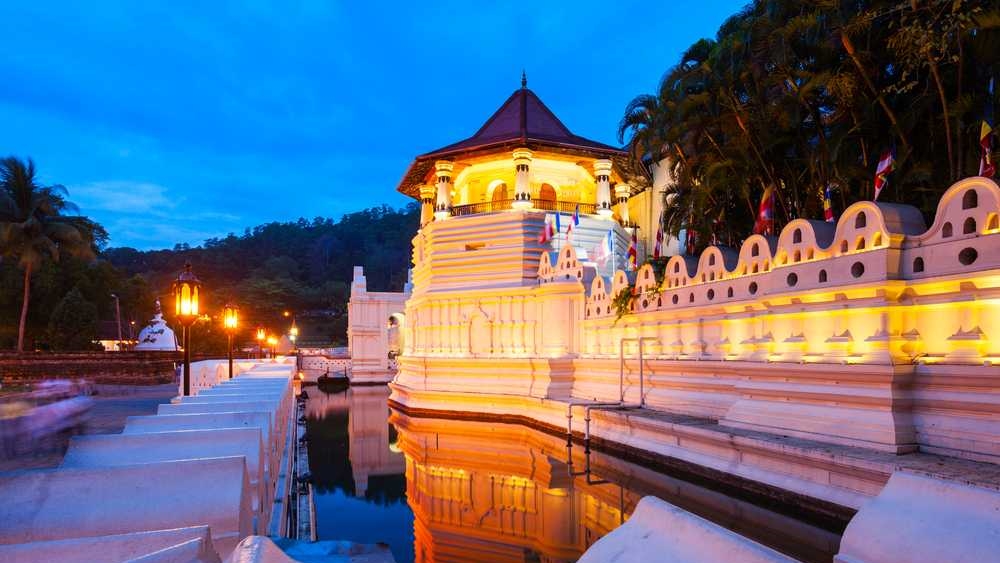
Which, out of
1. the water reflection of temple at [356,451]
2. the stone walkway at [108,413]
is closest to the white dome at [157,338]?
the water reflection of temple at [356,451]

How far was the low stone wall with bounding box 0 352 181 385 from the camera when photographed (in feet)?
57.9

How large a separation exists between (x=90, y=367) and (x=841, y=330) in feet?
65.7

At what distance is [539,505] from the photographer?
8.49 m

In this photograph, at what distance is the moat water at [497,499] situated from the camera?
6.91 metres

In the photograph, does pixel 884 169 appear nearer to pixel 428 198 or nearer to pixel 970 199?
pixel 970 199

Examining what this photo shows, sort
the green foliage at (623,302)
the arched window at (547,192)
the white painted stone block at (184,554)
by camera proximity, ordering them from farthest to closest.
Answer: the arched window at (547,192)
the green foliage at (623,302)
the white painted stone block at (184,554)

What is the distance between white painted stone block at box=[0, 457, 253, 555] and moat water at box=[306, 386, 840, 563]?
390 cm

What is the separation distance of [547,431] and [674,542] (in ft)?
41.6

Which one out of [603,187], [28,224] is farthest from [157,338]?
[603,187]

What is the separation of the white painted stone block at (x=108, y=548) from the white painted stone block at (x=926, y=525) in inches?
109

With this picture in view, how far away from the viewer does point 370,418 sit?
18594mm

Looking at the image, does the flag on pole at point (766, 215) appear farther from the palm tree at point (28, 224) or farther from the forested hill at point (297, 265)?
the forested hill at point (297, 265)

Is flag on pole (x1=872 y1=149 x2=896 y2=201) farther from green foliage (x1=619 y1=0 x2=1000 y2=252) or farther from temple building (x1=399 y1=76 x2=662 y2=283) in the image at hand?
temple building (x1=399 y1=76 x2=662 y2=283)

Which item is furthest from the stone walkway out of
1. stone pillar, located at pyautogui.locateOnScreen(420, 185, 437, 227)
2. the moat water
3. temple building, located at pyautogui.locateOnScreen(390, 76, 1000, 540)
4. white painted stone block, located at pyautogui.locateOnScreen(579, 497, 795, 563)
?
stone pillar, located at pyautogui.locateOnScreen(420, 185, 437, 227)
